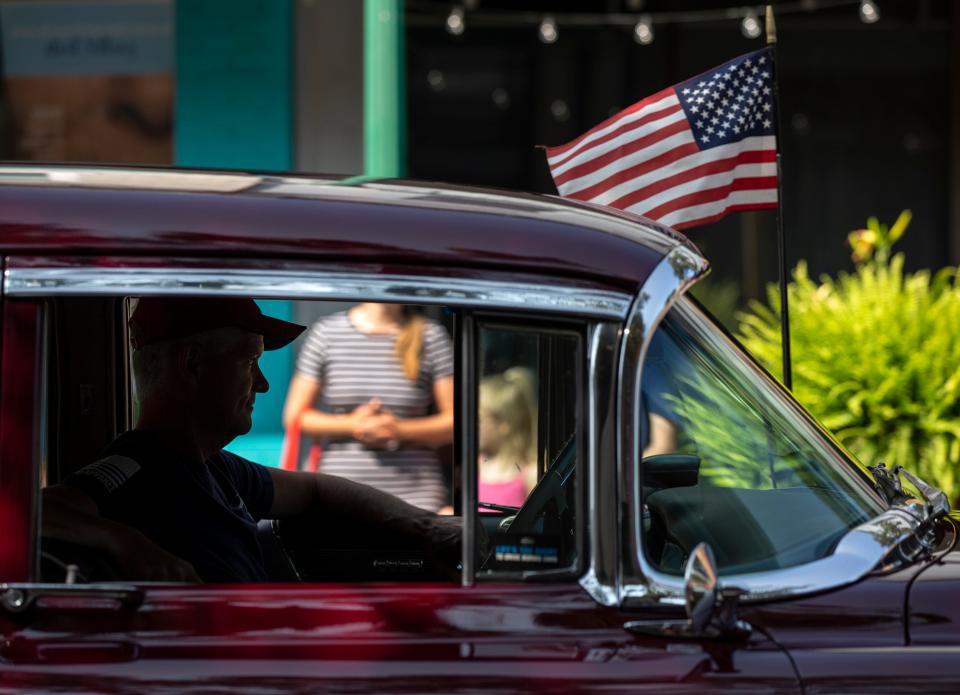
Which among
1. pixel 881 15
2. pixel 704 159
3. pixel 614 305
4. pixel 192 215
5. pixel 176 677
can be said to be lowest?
pixel 176 677

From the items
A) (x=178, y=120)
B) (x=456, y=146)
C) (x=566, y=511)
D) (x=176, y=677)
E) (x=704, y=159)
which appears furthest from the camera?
(x=456, y=146)

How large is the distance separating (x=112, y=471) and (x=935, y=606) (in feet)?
4.31

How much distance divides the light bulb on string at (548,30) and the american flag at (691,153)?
7116 mm

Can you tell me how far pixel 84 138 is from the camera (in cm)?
815

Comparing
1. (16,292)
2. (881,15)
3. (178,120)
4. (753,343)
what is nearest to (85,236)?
(16,292)

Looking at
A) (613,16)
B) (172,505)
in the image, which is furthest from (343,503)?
(613,16)

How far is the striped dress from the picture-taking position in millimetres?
4332

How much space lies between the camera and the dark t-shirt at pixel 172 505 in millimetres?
2271

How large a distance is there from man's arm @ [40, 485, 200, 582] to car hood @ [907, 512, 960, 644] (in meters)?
1.07

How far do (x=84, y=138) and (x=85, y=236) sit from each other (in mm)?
6504

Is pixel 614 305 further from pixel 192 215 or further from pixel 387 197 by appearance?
pixel 192 215

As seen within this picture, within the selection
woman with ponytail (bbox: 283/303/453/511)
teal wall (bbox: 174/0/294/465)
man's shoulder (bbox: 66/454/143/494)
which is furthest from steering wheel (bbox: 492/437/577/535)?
teal wall (bbox: 174/0/294/465)

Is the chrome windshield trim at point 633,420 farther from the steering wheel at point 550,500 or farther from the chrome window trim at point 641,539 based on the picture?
the steering wheel at point 550,500

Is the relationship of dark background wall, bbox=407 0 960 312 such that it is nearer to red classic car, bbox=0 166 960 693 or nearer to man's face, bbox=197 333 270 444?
man's face, bbox=197 333 270 444
